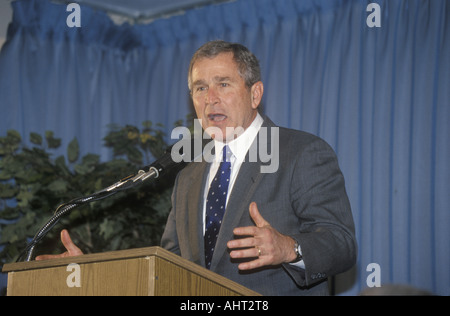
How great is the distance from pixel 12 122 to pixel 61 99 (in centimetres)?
45

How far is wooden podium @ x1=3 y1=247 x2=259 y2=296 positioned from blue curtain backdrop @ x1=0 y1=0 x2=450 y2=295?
1.94 meters

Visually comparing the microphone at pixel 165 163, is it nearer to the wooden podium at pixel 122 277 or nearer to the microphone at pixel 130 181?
the microphone at pixel 130 181

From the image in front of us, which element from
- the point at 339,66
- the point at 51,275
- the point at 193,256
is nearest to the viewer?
the point at 51,275

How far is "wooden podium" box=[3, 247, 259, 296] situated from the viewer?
1439mm

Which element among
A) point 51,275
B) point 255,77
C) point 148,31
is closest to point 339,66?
point 255,77

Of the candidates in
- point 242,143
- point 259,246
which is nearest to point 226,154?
point 242,143

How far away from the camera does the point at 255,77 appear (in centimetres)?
264

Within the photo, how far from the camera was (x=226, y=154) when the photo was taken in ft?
8.29

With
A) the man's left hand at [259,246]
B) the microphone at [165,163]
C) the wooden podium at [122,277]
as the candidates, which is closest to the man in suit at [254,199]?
the man's left hand at [259,246]

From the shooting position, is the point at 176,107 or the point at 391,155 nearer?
the point at 391,155

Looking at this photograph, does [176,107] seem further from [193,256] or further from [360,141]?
[193,256]

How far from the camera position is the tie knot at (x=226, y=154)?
2.51 m

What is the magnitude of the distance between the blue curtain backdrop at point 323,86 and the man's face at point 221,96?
3.96 feet

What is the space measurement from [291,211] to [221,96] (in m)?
0.65
